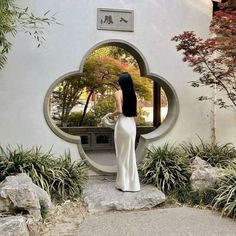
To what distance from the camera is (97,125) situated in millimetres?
12164

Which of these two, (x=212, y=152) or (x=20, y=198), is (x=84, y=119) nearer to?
(x=212, y=152)

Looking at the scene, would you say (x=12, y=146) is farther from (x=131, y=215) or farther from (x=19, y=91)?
(x=131, y=215)

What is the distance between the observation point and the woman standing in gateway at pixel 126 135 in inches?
242

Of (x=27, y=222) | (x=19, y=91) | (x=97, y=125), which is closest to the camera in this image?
(x=27, y=222)

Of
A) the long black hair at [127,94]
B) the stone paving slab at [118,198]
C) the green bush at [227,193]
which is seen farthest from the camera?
the long black hair at [127,94]

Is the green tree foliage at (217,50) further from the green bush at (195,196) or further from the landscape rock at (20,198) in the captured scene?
the landscape rock at (20,198)

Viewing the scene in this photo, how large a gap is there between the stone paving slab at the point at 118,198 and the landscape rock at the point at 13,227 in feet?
5.37

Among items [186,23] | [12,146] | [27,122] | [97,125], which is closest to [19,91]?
[27,122]

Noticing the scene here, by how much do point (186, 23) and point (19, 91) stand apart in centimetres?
354

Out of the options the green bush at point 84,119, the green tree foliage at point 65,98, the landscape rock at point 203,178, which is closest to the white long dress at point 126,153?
the landscape rock at point 203,178

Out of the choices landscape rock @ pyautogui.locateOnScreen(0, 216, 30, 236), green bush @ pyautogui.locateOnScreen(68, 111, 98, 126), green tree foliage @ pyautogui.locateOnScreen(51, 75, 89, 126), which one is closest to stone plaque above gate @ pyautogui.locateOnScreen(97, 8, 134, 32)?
landscape rock @ pyautogui.locateOnScreen(0, 216, 30, 236)

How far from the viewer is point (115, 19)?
7.10 metres

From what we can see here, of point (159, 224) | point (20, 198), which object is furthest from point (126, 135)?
point (20, 198)

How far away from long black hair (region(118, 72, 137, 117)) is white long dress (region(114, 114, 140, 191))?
0.42 feet
